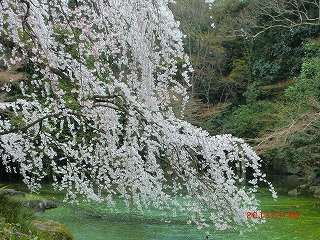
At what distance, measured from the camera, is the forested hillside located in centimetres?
1259

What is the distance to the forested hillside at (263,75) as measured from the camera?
12586 millimetres

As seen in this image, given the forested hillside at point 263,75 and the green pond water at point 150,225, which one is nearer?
the green pond water at point 150,225

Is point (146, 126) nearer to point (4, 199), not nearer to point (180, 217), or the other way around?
point (4, 199)

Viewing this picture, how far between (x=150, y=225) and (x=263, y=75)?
36.8 feet

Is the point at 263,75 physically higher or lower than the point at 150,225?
higher

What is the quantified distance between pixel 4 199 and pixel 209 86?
16.0 m

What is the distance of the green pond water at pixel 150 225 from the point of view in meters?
6.96

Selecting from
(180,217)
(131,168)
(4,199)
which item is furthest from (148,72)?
(180,217)

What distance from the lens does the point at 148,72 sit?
2990mm

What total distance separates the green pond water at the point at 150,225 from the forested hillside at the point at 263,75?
121 inches

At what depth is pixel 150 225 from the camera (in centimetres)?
777

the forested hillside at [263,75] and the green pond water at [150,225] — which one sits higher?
the forested hillside at [263,75]

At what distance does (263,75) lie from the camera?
1748 cm

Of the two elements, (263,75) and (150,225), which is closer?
(150,225)
